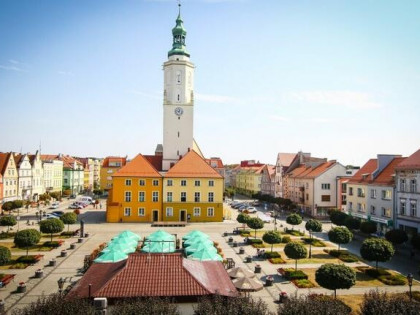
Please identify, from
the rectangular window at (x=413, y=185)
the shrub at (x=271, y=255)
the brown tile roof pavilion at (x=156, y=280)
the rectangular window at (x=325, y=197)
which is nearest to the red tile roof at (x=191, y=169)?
the rectangular window at (x=325, y=197)

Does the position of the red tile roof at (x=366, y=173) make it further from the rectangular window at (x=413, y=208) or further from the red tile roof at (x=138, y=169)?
the red tile roof at (x=138, y=169)

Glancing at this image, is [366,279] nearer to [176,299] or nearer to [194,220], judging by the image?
[176,299]

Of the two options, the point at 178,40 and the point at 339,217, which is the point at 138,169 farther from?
the point at 339,217

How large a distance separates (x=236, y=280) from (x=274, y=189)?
70.1 m

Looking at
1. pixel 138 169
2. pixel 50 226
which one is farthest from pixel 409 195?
pixel 50 226

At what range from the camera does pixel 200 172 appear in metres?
58.8

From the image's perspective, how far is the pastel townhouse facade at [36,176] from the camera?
83800mm

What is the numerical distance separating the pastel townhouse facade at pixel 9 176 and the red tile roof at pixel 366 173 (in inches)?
2470

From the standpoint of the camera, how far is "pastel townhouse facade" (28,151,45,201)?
275ft

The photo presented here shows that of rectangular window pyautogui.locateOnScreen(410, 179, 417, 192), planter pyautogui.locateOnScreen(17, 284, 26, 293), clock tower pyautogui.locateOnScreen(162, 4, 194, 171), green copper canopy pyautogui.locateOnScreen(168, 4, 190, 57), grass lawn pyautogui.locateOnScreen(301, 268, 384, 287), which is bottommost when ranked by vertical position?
grass lawn pyautogui.locateOnScreen(301, 268, 384, 287)

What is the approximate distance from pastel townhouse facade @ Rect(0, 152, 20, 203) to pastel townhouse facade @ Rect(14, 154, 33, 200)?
142cm

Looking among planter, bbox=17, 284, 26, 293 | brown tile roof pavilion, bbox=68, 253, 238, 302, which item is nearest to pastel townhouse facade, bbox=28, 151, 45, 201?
planter, bbox=17, 284, 26, 293

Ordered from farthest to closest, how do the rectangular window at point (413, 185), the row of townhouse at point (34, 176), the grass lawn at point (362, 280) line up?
the row of townhouse at point (34, 176), the rectangular window at point (413, 185), the grass lawn at point (362, 280)

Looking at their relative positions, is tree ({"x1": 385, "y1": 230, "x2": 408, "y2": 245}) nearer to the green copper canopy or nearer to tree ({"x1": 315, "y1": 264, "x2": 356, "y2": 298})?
tree ({"x1": 315, "y1": 264, "x2": 356, "y2": 298})
